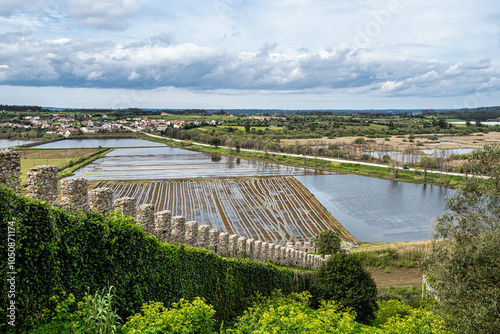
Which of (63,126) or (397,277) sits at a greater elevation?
(63,126)

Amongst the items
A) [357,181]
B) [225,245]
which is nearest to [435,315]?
[225,245]

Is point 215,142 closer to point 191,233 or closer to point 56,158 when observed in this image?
point 56,158

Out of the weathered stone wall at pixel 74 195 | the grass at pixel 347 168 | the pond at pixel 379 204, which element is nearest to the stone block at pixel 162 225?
the weathered stone wall at pixel 74 195

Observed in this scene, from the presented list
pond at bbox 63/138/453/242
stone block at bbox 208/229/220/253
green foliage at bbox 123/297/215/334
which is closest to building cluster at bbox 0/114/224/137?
pond at bbox 63/138/453/242

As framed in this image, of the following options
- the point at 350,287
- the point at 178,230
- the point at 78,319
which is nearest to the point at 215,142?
the point at 350,287

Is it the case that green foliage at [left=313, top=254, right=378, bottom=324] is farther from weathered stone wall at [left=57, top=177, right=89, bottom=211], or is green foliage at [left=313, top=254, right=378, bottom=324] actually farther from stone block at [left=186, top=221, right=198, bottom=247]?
weathered stone wall at [left=57, top=177, right=89, bottom=211]

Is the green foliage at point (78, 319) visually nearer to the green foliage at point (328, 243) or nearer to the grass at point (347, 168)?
the green foliage at point (328, 243)

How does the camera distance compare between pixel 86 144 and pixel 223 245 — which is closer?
pixel 223 245
